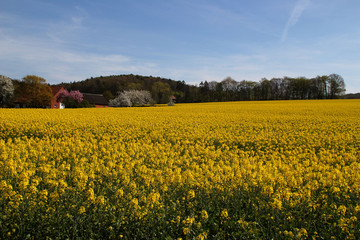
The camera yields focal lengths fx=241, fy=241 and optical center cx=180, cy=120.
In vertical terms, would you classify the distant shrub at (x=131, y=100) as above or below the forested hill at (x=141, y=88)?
below

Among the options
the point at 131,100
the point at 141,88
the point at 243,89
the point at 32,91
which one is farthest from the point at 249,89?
the point at 32,91

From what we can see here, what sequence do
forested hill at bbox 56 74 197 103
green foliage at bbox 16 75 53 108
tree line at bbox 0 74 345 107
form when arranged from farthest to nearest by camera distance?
forested hill at bbox 56 74 197 103 → tree line at bbox 0 74 345 107 → green foliage at bbox 16 75 53 108

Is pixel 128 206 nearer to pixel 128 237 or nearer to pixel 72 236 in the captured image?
pixel 128 237

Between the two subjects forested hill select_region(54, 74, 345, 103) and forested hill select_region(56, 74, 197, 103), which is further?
forested hill select_region(56, 74, 197, 103)

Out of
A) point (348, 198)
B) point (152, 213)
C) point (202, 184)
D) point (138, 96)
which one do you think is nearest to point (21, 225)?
point (152, 213)

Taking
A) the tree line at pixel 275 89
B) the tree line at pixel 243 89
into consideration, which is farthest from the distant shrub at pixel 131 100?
the tree line at pixel 275 89

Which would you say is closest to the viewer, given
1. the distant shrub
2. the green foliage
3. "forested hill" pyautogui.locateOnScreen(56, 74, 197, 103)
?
the green foliage

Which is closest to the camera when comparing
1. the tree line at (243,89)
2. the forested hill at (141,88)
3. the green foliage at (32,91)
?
the green foliage at (32,91)

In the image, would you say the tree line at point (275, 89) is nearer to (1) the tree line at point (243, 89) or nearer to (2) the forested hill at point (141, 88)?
(1) the tree line at point (243, 89)

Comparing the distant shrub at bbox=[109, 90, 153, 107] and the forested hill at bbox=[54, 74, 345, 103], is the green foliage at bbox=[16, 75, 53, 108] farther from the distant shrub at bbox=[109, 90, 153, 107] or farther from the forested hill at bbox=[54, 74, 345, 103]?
the forested hill at bbox=[54, 74, 345, 103]

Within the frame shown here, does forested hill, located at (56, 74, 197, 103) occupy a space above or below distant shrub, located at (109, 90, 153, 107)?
above

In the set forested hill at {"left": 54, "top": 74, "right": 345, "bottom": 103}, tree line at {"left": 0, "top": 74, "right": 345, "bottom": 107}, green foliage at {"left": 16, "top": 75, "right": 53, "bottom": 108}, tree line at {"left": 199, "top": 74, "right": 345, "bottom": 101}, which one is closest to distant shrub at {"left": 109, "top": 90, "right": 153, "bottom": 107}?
tree line at {"left": 0, "top": 74, "right": 345, "bottom": 107}

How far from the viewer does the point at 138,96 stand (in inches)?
2594

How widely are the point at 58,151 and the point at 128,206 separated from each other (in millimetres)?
4872
